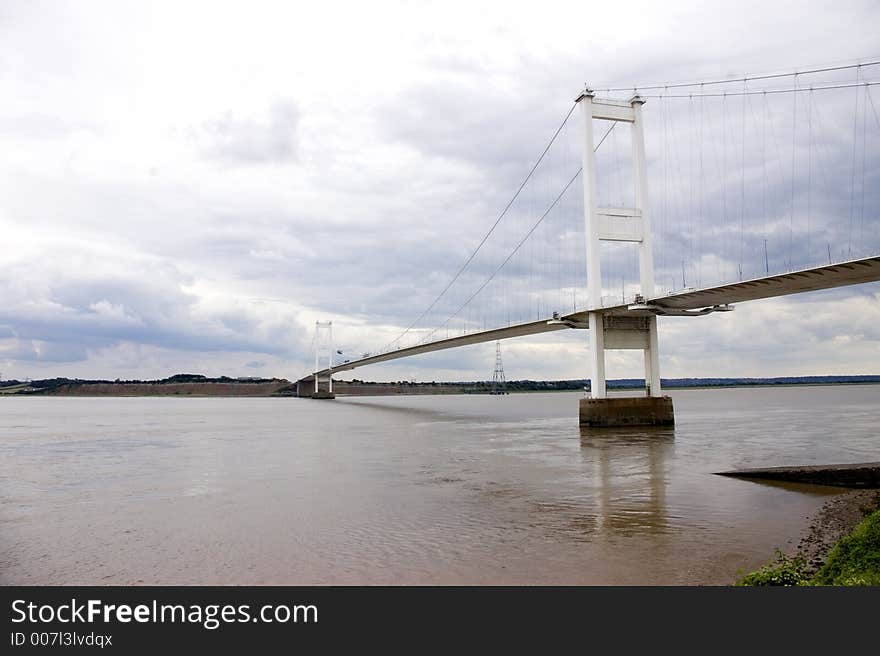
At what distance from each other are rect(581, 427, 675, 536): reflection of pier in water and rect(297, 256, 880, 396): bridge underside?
4.70 meters

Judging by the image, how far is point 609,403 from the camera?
2870 cm

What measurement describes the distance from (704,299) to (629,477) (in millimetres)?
13897

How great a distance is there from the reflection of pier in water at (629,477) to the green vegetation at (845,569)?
9.66 ft

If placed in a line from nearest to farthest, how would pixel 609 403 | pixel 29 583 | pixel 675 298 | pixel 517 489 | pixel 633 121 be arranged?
pixel 29 583 → pixel 517 489 → pixel 675 298 → pixel 609 403 → pixel 633 121

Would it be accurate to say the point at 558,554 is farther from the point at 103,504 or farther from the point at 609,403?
the point at 609,403

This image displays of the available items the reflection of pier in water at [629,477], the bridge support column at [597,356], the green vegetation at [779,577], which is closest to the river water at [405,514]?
the reflection of pier in water at [629,477]

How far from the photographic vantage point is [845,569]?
5.76 metres

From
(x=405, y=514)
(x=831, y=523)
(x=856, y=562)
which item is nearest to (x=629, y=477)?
(x=831, y=523)

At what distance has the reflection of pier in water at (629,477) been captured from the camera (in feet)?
32.7

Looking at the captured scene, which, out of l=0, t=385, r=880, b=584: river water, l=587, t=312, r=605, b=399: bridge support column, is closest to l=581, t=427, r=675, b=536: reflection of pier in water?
l=0, t=385, r=880, b=584: river water

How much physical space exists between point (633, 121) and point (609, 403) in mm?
13979

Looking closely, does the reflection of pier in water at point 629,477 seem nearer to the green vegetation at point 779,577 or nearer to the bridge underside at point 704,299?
the green vegetation at point 779,577

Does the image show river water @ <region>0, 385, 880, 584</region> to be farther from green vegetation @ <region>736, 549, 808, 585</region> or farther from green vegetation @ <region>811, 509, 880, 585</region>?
green vegetation @ <region>811, 509, 880, 585</region>
